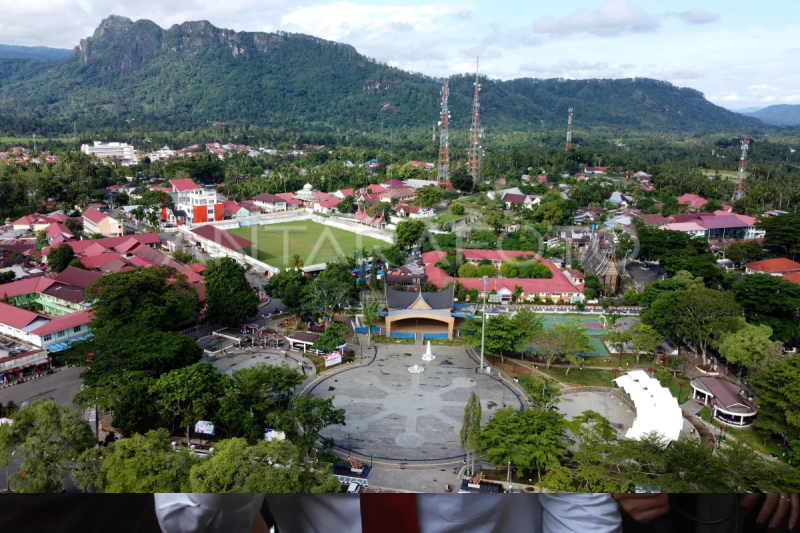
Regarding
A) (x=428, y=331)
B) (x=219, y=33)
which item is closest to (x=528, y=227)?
(x=428, y=331)

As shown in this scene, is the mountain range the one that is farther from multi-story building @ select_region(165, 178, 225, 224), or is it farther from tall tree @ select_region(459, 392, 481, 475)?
tall tree @ select_region(459, 392, 481, 475)

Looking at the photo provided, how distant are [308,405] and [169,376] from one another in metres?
2.42

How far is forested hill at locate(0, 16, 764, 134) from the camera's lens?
8012 centimetres

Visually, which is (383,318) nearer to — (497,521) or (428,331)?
(428,331)

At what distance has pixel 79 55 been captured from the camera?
91.2 m

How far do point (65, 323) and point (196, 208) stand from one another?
Result: 1419cm

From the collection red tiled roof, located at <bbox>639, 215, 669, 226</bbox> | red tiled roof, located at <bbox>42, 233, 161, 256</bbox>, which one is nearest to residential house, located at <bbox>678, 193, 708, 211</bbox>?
red tiled roof, located at <bbox>639, 215, 669, 226</bbox>

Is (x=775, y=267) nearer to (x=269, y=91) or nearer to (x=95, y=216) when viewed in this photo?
(x=95, y=216)

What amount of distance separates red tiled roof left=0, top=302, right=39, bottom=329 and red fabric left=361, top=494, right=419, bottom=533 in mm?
13618

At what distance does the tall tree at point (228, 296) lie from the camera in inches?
540

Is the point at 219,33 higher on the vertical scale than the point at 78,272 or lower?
higher

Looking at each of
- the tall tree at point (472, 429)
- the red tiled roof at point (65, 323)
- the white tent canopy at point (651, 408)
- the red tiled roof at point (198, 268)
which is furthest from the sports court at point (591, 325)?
the red tiled roof at point (65, 323)

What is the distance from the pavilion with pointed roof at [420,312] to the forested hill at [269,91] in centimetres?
6199

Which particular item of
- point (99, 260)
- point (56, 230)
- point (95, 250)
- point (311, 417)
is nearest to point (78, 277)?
point (99, 260)
